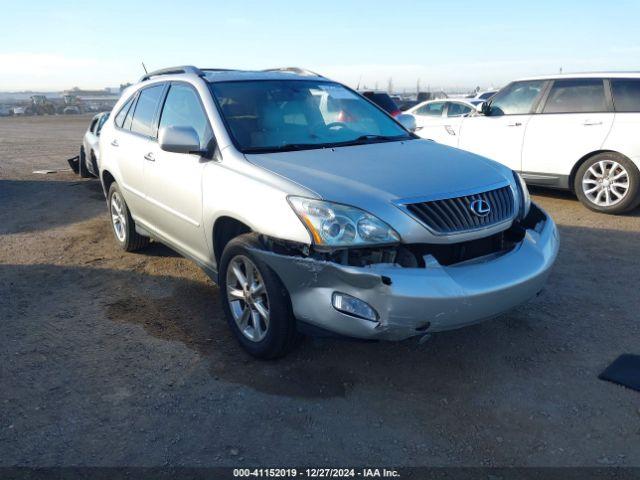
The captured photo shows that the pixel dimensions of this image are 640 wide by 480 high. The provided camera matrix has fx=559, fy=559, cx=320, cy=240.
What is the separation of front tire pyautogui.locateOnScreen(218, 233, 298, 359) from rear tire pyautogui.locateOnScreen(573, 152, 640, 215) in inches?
209

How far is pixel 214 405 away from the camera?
3.06 metres

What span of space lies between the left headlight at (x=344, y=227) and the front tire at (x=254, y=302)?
42cm

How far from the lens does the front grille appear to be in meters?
3.00

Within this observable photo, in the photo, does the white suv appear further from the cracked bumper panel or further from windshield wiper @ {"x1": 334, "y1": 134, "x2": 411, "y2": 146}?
the cracked bumper panel

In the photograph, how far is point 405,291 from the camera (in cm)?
278

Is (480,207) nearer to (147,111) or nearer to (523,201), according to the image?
(523,201)

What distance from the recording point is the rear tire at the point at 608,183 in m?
6.76

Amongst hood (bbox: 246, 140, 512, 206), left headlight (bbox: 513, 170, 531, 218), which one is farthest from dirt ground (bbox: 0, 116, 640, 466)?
hood (bbox: 246, 140, 512, 206)

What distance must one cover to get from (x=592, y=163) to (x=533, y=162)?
0.77 m

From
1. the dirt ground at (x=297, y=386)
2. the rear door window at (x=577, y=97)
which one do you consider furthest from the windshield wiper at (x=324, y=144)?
the rear door window at (x=577, y=97)

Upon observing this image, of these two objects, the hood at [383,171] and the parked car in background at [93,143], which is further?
the parked car in background at [93,143]

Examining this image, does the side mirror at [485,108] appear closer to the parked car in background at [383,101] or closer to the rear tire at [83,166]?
the parked car in background at [383,101]

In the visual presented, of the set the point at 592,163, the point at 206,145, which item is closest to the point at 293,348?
the point at 206,145

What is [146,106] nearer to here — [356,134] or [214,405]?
[356,134]
